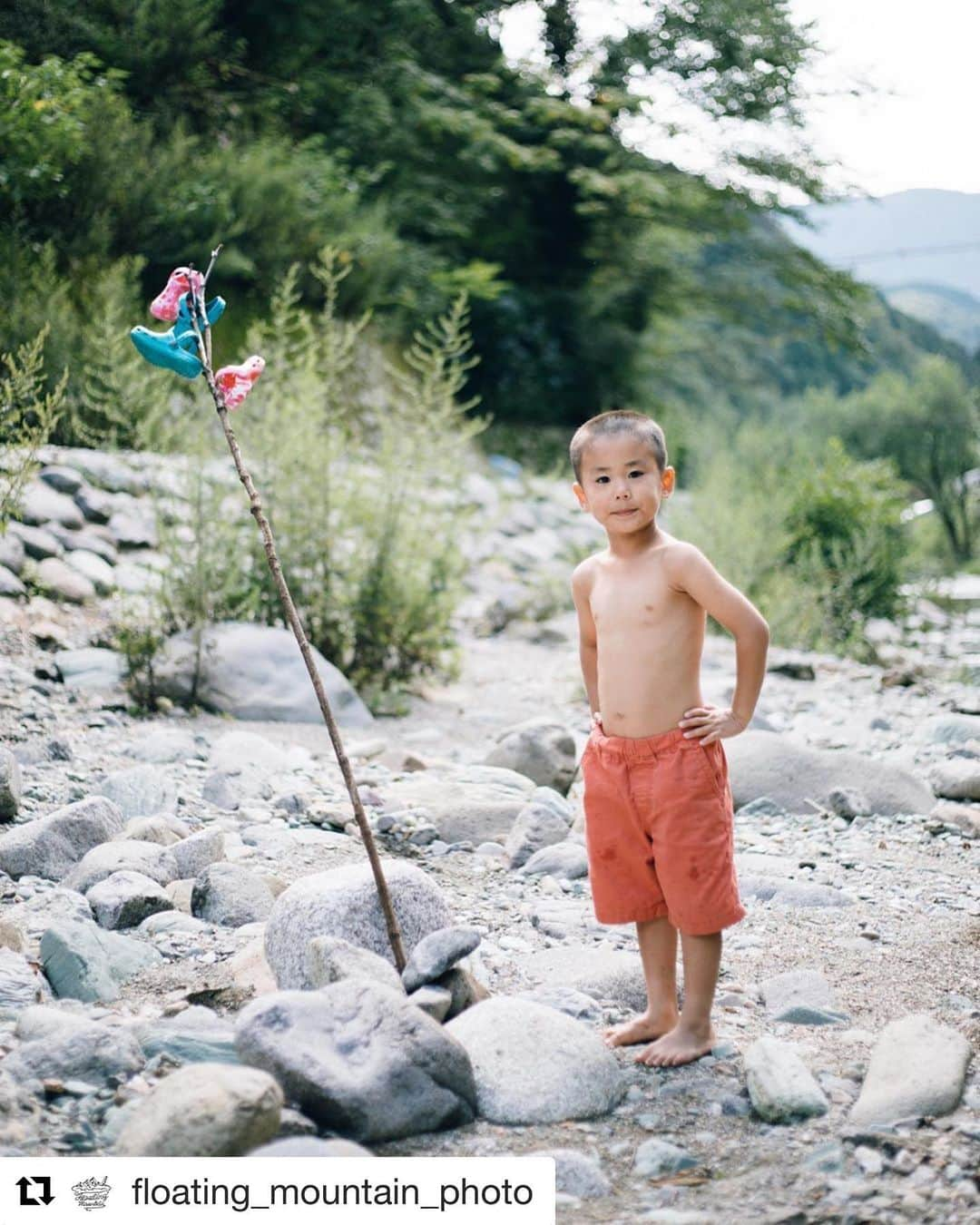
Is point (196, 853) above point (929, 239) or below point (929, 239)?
below

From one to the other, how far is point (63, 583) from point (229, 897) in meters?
2.79

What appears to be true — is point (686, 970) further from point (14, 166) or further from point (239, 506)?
point (14, 166)

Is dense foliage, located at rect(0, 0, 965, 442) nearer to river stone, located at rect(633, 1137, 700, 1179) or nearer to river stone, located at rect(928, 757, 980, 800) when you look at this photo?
river stone, located at rect(928, 757, 980, 800)

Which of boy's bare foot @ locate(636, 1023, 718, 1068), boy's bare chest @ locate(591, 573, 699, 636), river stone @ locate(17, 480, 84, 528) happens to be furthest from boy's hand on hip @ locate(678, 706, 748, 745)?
river stone @ locate(17, 480, 84, 528)

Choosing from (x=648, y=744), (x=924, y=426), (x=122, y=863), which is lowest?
(x=122, y=863)

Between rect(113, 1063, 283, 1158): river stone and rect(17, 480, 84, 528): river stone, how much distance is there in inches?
163

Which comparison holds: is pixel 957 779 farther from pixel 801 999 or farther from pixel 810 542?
pixel 810 542

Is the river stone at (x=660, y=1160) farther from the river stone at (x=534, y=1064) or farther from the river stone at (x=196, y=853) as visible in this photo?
the river stone at (x=196, y=853)

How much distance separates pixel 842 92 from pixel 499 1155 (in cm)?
1340

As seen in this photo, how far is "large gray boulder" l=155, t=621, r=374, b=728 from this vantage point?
4.70 m

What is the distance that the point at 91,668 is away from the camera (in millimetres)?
4723

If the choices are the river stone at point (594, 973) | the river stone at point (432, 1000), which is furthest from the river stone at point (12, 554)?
the river stone at point (432, 1000)

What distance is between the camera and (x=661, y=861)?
235 centimetres

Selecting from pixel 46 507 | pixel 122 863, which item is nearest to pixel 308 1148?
pixel 122 863
